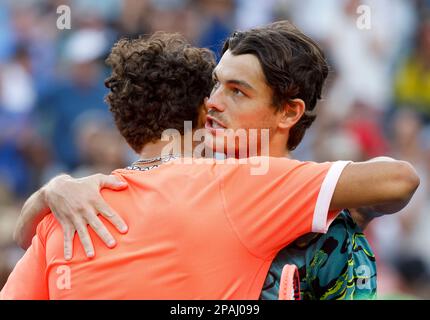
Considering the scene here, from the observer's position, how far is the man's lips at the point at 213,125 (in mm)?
2996

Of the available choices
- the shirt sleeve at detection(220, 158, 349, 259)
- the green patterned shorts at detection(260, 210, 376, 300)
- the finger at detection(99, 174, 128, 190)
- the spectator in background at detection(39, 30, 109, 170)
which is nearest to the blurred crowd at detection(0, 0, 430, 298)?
the spectator in background at detection(39, 30, 109, 170)

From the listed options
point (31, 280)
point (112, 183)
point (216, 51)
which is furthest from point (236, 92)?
point (216, 51)

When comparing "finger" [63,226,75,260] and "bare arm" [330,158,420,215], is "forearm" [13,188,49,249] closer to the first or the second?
"finger" [63,226,75,260]

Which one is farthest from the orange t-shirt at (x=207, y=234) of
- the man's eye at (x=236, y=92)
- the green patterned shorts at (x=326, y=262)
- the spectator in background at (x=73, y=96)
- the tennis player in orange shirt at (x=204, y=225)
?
the spectator in background at (x=73, y=96)

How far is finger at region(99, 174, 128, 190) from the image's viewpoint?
277 cm

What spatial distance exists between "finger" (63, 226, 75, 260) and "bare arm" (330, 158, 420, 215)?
2.52 ft

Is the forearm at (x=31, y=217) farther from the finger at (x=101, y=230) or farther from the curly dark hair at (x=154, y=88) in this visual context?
the curly dark hair at (x=154, y=88)

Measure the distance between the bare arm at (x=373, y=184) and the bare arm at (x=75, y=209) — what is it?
25.2 inches

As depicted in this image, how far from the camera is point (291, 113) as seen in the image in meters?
3.07

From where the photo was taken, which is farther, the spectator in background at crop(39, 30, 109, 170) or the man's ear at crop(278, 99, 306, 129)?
the spectator in background at crop(39, 30, 109, 170)

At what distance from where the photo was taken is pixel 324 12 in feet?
24.1

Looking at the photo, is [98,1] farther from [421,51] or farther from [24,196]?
[421,51]

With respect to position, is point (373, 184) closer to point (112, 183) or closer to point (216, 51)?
point (112, 183)

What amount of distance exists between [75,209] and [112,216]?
5.3 inches
